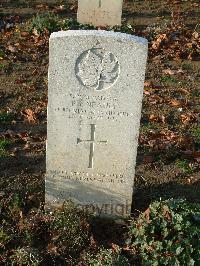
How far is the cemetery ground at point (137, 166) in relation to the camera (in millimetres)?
4902

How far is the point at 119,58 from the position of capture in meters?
4.66

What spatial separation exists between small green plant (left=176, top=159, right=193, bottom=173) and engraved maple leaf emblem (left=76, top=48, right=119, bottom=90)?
75.9 inches

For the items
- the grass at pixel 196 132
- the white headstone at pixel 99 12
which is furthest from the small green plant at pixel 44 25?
the grass at pixel 196 132

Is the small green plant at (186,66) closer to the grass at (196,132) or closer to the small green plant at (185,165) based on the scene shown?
the grass at (196,132)

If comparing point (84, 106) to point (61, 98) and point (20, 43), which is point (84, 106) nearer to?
point (61, 98)

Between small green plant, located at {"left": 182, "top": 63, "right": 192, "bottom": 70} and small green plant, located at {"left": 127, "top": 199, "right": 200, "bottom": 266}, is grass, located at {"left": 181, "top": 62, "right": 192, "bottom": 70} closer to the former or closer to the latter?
small green plant, located at {"left": 182, "top": 63, "right": 192, "bottom": 70}

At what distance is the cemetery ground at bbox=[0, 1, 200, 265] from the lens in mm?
4902

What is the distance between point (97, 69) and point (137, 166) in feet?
6.21

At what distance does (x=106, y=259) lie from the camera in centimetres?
476

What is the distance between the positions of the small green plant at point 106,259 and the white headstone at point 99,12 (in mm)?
6148

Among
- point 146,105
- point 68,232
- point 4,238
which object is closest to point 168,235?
point 68,232

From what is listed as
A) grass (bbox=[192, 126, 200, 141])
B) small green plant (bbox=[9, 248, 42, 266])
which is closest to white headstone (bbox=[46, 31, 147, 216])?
small green plant (bbox=[9, 248, 42, 266])

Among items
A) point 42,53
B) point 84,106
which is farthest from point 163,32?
point 84,106

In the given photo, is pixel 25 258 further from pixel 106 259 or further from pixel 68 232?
pixel 106 259
